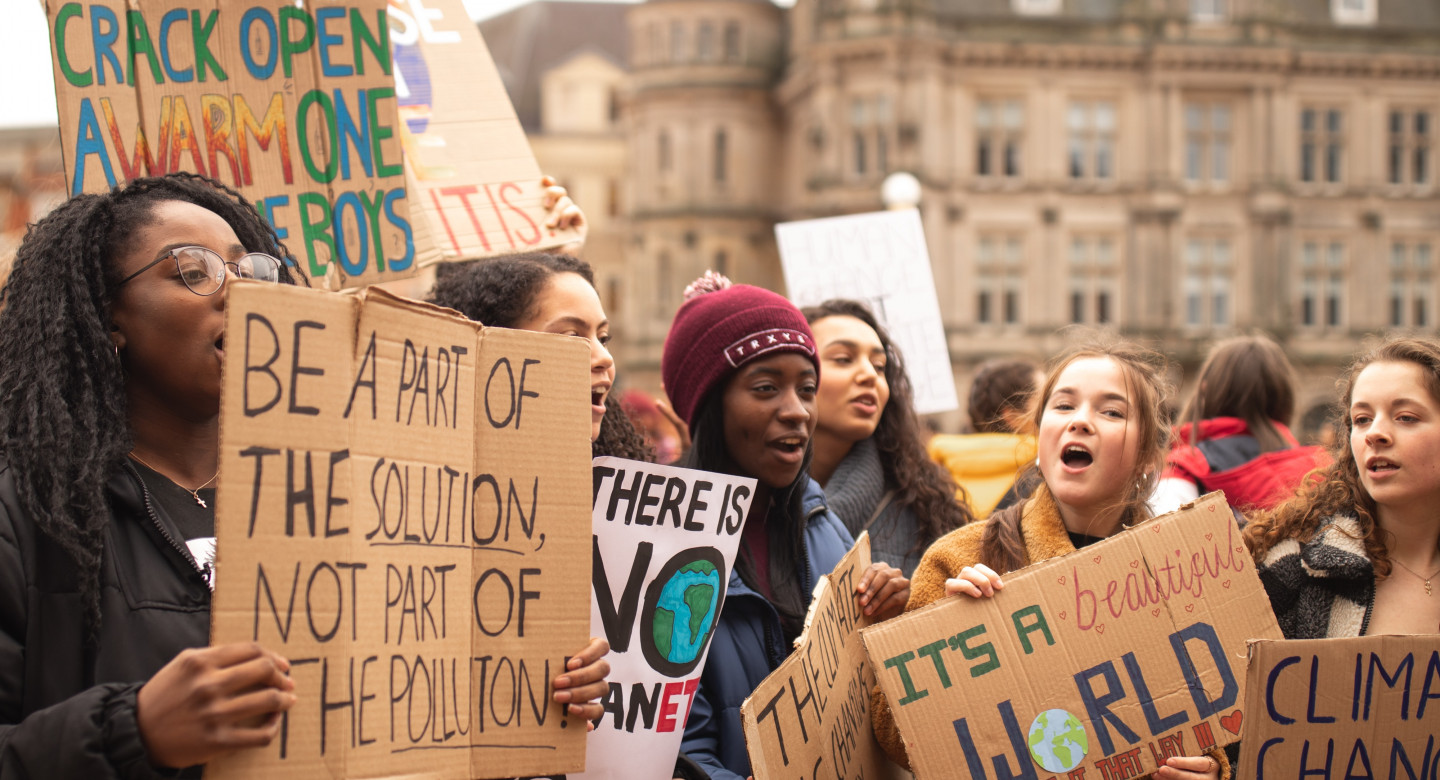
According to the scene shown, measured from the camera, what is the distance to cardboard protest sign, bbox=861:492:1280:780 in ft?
9.57

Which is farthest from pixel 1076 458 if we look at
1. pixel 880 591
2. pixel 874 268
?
pixel 874 268

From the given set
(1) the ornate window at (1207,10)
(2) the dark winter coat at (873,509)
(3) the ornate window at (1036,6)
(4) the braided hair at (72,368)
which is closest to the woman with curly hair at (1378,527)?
(2) the dark winter coat at (873,509)

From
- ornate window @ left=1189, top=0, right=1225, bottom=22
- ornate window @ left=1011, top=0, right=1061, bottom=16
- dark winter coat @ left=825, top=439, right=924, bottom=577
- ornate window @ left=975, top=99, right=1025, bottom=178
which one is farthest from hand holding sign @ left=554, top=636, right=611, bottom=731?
ornate window @ left=1189, top=0, right=1225, bottom=22

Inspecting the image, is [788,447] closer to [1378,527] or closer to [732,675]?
[732,675]

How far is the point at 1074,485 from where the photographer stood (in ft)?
11.3

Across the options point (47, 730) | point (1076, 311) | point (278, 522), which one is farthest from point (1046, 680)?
point (1076, 311)

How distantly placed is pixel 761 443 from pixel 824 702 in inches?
33.3

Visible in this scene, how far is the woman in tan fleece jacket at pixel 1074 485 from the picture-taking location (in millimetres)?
3420

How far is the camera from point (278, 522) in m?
2.21

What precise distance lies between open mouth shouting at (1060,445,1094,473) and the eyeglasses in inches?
79.0

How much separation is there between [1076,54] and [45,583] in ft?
103

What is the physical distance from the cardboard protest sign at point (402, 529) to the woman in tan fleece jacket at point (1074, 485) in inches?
43.7

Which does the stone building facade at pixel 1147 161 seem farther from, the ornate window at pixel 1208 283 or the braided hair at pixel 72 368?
the braided hair at pixel 72 368

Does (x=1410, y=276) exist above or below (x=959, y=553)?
below
